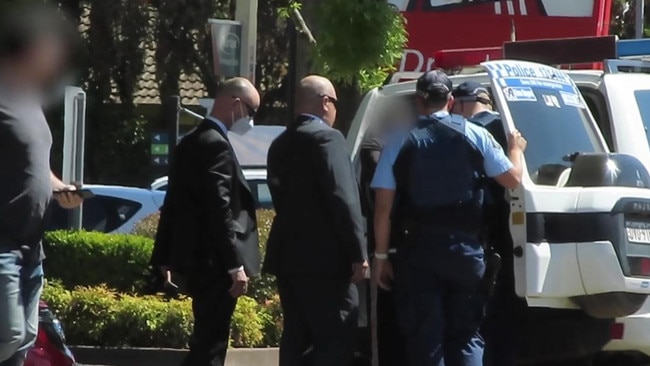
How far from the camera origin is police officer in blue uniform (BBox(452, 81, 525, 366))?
7.11 m

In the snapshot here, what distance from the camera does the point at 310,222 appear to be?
7078 millimetres

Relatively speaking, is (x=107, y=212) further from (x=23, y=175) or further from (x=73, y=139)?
(x=23, y=175)

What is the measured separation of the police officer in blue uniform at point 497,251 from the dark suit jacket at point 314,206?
0.72 metres

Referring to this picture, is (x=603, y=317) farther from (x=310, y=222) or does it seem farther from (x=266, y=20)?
(x=266, y=20)

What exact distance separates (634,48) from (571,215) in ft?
8.90

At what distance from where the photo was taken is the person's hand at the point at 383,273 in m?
6.99

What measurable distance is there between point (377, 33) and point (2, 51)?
421 cm

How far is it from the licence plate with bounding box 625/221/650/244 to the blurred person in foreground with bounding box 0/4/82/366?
2952mm

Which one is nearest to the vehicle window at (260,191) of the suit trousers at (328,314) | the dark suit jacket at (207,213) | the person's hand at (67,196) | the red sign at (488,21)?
the red sign at (488,21)

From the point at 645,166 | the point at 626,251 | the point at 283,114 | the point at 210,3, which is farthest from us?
the point at 283,114

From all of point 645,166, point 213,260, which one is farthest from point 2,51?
point 645,166

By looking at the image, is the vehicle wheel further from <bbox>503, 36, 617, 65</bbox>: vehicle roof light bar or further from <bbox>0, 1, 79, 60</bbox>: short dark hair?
<bbox>0, 1, 79, 60</bbox>: short dark hair

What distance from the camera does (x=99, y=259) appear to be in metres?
11.0

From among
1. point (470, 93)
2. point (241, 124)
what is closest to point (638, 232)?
point (470, 93)
